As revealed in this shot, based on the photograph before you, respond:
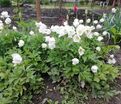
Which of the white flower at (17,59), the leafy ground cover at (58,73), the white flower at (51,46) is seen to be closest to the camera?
the white flower at (17,59)

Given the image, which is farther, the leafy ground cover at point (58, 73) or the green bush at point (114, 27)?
the green bush at point (114, 27)

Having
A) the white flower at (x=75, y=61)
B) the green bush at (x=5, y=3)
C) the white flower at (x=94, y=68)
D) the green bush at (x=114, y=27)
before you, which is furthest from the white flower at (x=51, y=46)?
the green bush at (x=5, y=3)

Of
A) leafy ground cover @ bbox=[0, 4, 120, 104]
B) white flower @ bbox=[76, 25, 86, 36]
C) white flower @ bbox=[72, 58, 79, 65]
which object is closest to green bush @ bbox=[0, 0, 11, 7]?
leafy ground cover @ bbox=[0, 4, 120, 104]

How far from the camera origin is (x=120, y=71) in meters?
5.08

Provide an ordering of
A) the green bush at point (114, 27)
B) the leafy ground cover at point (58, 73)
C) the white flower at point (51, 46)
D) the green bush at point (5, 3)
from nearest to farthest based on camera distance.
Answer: the leafy ground cover at point (58, 73) < the white flower at point (51, 46) < the green bush at point (114, 27) < the green bush at point (5, 3)

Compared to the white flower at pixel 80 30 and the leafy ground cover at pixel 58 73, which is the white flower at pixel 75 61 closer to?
the leafy ground cover at pixel 58 73

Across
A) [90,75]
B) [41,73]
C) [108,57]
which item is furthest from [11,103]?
[108,57]

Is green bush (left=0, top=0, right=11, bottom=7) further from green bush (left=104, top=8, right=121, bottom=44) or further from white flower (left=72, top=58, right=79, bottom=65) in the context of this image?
white flower (left=72, top=58, right=79, bottom=65)

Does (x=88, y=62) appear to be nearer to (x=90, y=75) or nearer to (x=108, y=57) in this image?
(x=90, y=75)

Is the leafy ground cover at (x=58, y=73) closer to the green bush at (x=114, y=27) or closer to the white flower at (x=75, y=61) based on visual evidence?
the white flower at (x=75, y=61)

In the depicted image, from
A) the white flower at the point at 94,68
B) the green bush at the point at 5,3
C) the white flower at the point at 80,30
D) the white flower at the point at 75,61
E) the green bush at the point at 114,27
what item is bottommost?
the green bush at the point at 5,3

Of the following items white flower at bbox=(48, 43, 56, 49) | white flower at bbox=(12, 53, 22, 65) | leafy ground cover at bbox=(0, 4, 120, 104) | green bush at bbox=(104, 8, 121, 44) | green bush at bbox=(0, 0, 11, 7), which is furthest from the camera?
green bush at bbox=(0, 0, 11, 7)

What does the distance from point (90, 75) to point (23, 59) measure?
95 centimetres

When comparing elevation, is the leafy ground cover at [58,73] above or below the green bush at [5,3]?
above
